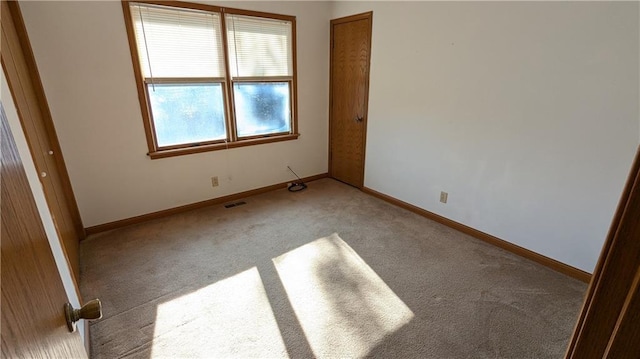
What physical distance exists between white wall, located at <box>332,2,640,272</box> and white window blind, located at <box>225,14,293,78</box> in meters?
0.94

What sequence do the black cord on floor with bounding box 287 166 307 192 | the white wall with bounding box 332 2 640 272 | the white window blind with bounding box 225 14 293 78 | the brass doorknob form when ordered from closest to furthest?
the brass doorknob < the white wall with bounding box 332 2 640 272 < the white window blind with bounding box 225 14 293 78 < the black cord on floor with bounding box 287 166 307 192

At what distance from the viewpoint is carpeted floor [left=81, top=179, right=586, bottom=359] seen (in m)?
1.71

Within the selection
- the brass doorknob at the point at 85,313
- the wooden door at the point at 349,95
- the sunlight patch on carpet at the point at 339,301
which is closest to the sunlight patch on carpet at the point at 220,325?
the sunlight patch on carpet at the point at 339,301

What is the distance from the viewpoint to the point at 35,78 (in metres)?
2.31

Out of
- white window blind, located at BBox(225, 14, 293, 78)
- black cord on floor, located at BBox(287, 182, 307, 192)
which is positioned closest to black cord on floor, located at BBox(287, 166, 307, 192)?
black cord on floor, located at BBox(287, 182, 307, 192)

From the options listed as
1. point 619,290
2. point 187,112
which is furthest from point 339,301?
point 187,112

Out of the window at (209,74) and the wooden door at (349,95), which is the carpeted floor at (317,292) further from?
the wooden door at (349,95)

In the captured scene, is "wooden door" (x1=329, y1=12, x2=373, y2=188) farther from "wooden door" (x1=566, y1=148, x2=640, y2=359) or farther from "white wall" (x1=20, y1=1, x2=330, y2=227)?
"wooden door" (x1=566, y1=148, x2=640, y2=359)

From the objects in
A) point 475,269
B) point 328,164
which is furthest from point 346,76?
point 475,269

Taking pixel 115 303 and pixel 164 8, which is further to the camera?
pixel 164 8

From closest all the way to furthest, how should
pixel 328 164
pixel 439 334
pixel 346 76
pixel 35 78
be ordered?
1. pixel 439 334
2. pixel 35 78
3. pixel 346 76
4. pixel 328 164

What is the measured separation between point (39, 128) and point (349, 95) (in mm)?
3006

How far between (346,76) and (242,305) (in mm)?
2926

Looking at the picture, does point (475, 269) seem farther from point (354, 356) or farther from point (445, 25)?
point (445, 25)
